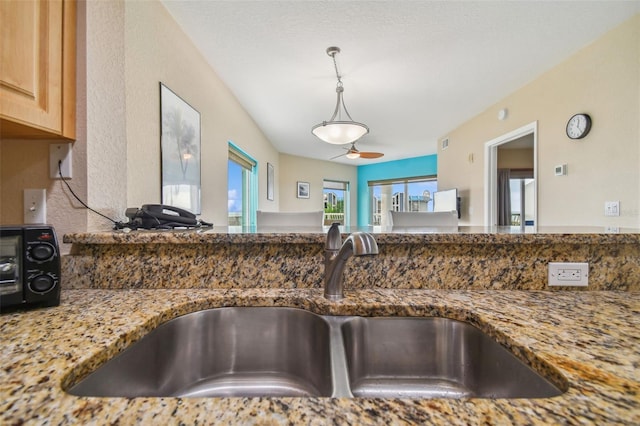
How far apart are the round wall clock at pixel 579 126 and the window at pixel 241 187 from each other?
333 centimetres

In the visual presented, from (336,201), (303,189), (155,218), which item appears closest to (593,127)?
(155,218)

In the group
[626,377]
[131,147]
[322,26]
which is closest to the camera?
[626,377]

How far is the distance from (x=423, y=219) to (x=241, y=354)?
1.91 metres

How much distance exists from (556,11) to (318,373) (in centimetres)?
272

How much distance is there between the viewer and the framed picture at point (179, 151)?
5.71 feet

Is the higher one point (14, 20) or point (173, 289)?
point (14, 20)

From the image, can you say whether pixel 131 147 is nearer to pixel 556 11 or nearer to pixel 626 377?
pixel 626 377

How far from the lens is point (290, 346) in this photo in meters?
0.74

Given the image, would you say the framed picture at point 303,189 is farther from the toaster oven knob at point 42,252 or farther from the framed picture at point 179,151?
the toaster oven knob at point 42,252

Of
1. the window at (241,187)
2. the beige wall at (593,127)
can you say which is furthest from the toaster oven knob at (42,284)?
the beige wall at (593,127)

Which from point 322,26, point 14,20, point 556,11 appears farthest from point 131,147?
point 556,11

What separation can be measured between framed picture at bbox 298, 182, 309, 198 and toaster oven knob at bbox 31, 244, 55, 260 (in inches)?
235

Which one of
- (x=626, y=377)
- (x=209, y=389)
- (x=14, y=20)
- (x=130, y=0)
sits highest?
(x=130, y=0)

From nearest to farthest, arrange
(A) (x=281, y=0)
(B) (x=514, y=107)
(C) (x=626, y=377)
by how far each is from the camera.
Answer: (C) (x=626, y=377) → (A) (x=281, y=0) → (B) (x=514, y=107)
